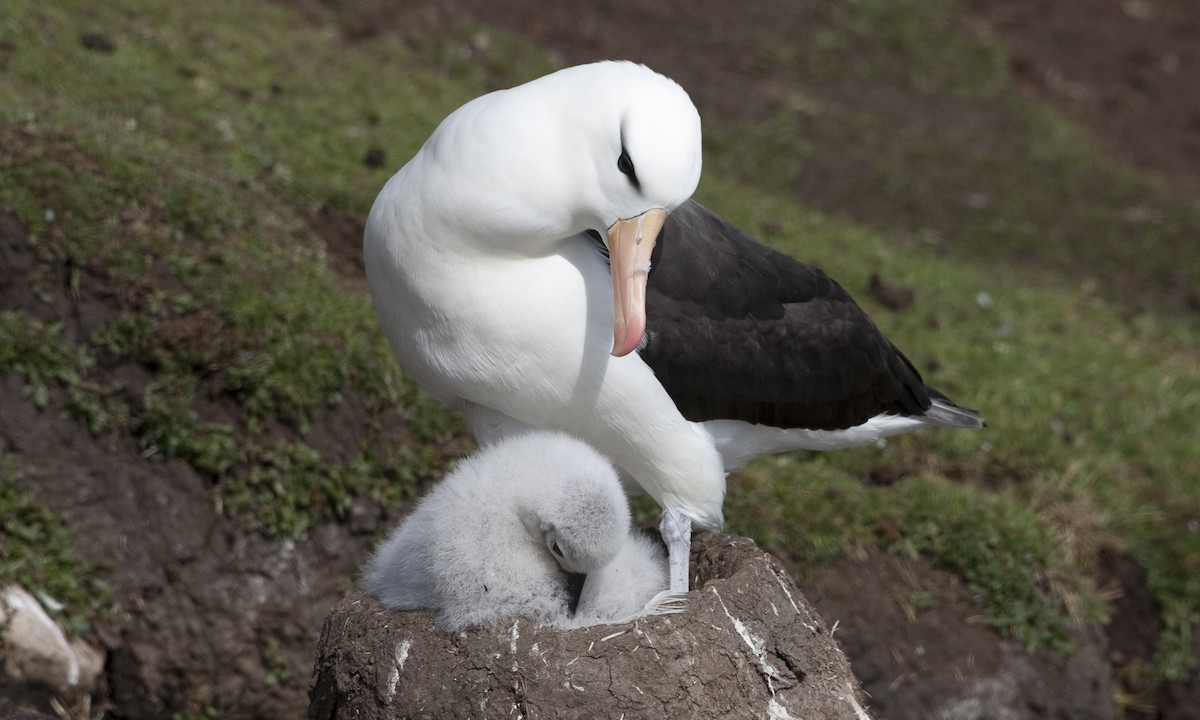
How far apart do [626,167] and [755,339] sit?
102 centimetres

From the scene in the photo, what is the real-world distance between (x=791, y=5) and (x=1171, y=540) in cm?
706

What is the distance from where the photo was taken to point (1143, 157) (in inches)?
432

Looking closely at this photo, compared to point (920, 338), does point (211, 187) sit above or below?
Answer: above

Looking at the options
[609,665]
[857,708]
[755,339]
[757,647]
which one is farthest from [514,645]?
[755,339]

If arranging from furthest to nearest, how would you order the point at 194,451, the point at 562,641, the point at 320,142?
the point at 320,142
the point at 194,451
the point at 562,641

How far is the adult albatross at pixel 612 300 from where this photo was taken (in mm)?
3352

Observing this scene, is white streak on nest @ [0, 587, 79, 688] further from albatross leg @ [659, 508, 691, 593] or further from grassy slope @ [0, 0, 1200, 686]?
albatross leg @ [659, 508, 691, 593]

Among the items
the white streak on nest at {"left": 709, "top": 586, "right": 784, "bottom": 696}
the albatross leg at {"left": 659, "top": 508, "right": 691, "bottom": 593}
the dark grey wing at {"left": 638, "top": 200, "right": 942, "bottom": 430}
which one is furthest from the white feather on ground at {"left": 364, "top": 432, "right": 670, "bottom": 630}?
the dark grey wing at {"left": 638, "top": 200, "right": 942, "bottom": 430}

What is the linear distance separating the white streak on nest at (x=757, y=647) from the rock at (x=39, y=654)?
2.51 meters

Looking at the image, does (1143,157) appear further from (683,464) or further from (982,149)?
(683,464)

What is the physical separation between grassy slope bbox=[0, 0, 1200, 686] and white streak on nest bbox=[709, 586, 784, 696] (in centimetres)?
202

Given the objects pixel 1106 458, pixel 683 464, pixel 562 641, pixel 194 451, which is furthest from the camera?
pixel 1106 458

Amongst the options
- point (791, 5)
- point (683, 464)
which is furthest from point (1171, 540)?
point (791, 5)

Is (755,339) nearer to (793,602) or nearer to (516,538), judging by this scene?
(793,602)
